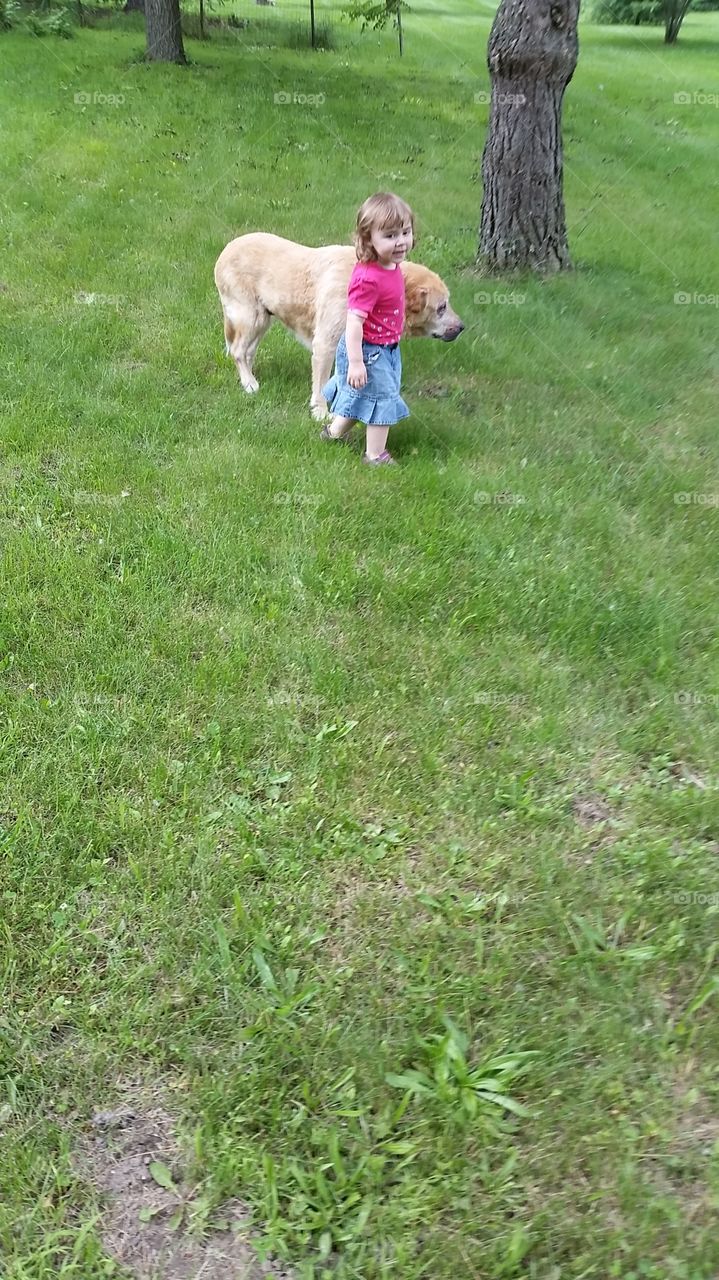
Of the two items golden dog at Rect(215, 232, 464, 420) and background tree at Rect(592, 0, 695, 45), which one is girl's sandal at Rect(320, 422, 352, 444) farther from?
background tree at Rect(592, 0, 695, 45)

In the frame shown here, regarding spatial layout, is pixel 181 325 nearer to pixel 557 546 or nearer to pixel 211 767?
pixel 557 546

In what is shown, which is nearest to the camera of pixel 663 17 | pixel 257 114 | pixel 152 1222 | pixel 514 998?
pixel 152 1222

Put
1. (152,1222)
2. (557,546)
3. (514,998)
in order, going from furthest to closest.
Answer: (557,546) → (514,998) → (152,1222)

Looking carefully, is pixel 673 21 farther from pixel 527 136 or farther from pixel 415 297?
pixel 415 297

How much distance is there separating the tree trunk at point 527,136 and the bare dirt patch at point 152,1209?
8151 millimetres

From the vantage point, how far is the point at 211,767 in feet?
10.4

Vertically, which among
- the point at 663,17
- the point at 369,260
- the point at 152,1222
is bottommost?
the point at 152,1222

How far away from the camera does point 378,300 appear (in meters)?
4.86

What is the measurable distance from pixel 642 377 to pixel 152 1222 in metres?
6.66

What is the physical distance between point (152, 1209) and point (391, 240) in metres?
4.49

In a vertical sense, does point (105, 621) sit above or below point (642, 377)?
below

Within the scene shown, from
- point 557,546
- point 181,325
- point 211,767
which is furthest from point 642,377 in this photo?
point 211,767

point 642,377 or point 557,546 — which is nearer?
point 557,546

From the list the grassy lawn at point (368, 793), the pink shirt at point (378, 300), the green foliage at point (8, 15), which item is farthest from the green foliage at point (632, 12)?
the pink shirt at point (378, 300)
